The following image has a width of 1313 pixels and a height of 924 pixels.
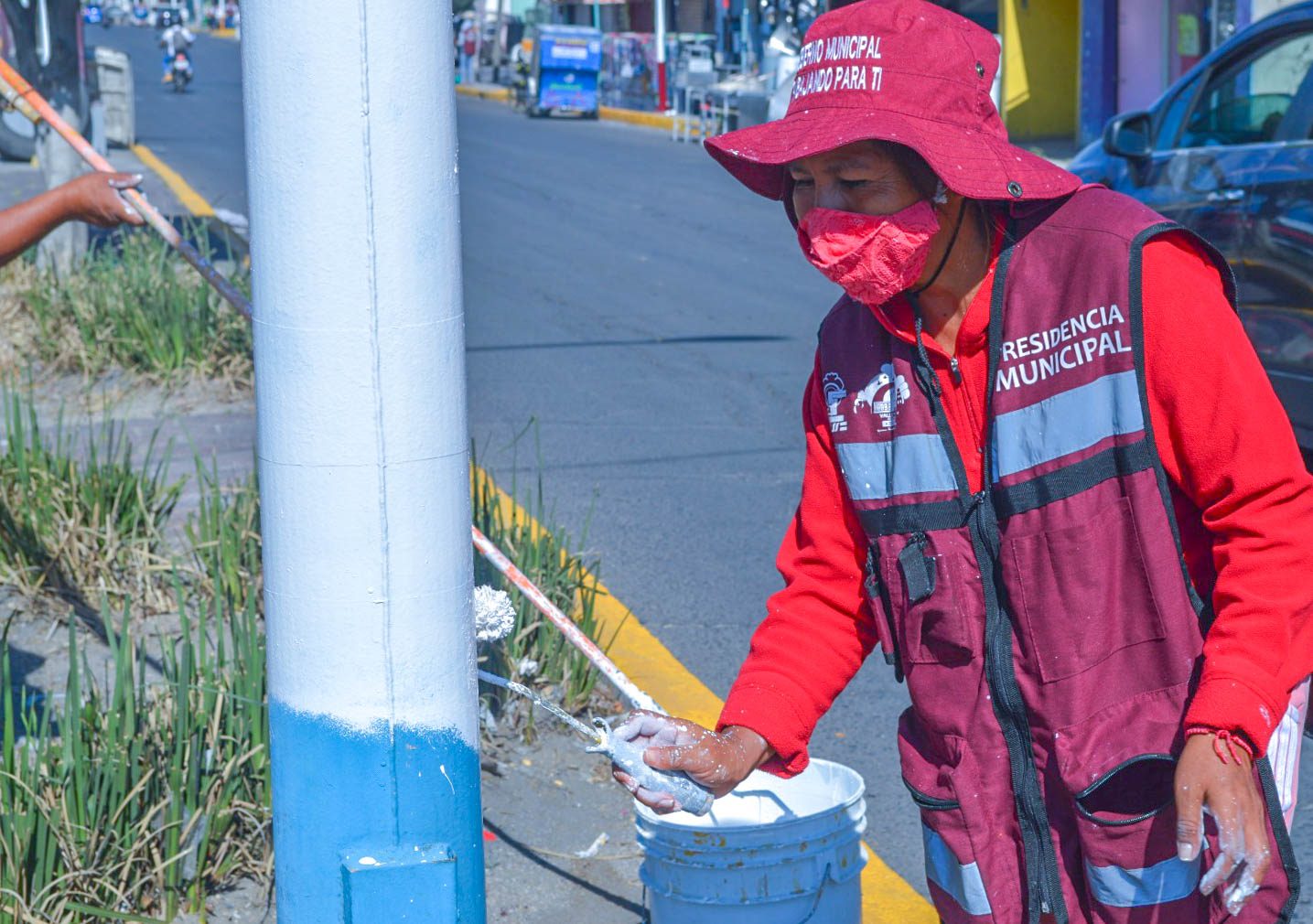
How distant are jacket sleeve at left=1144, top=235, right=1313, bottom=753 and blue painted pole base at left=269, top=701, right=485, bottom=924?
880mm

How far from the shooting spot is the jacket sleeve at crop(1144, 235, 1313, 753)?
1.82 metres

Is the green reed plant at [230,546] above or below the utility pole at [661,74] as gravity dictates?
below

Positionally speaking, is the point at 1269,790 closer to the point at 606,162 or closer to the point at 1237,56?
the point at 1237,56

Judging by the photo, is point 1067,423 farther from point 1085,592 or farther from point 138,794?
point 138,794

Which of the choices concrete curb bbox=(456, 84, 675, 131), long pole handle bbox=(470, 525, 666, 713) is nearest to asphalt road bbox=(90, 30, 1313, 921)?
long pole handle bbox=(470, 525, 666, 713)

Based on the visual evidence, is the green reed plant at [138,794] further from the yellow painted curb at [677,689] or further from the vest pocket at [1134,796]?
the vest pocket at [1134,796]

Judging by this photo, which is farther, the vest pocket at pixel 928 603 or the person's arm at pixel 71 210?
the person's arm at pixel 71 210

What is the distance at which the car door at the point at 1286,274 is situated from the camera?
555 centimetres

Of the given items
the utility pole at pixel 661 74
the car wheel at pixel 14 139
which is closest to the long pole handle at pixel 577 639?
the car wheel at pixel 14 139

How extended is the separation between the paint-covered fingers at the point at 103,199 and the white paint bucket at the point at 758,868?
1.64 metres

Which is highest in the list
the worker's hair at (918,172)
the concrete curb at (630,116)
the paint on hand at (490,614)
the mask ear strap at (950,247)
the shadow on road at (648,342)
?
the concrete curb at (630,116)

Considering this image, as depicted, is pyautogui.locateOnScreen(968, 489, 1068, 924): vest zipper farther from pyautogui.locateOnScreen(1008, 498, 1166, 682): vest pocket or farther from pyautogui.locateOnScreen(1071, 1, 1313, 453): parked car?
pyautogui.locateOnScreen(1071, 1, 1313, 453): parked car

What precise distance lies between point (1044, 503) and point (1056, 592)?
102mm

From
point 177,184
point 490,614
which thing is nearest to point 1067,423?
point 490,614
